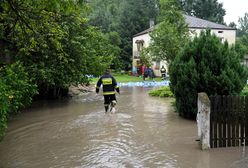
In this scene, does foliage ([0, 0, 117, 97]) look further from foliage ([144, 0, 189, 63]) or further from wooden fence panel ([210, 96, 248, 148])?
wooden fence panel ([210, 96, 248, 148])

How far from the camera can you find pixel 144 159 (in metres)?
8.52

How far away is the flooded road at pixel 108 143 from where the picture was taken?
27.3 ft

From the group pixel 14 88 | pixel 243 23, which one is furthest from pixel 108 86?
pixel 243 23

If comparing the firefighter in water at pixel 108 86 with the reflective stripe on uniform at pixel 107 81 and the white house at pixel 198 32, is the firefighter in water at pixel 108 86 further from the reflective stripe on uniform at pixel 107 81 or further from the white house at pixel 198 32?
the white house at pixel 198 32

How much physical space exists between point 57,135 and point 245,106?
5.44 meters

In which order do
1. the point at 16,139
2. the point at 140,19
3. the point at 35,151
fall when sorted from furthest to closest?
the point at 140,19 < the point at 16,139 < the point at 35,151

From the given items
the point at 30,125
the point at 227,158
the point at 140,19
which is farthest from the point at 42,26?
the point at 140,19

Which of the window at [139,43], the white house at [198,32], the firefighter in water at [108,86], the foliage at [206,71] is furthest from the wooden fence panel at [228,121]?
the window at [139,43]

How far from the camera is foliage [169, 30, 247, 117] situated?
1270 cm

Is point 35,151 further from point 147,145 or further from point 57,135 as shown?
point 147,145

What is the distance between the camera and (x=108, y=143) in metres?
10.1

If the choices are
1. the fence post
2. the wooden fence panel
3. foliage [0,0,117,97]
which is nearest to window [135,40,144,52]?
foliage [0,0,117,97]

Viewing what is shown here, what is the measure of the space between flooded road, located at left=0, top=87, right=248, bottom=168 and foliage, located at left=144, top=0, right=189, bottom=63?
909 cm

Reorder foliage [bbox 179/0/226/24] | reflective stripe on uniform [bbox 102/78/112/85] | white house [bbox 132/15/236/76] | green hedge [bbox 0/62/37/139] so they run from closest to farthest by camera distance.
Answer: green hedge [bbox 0/62/37/139]
reflective stripe on uniform [bbox 102/78/112/85]
white house [bbox 132/15/236/76]
foliage [bbox 179/0/226/24]
